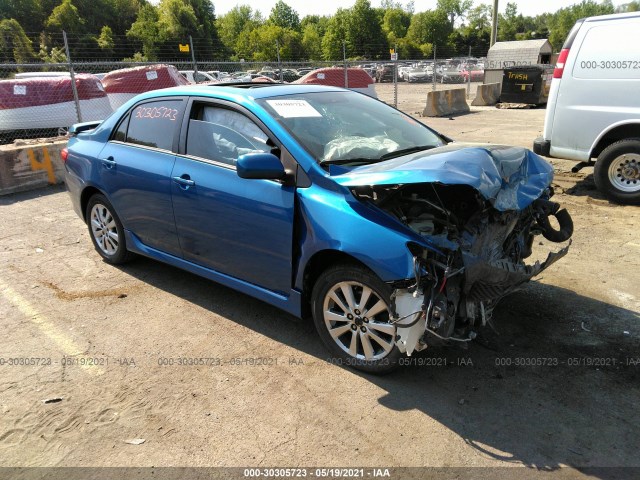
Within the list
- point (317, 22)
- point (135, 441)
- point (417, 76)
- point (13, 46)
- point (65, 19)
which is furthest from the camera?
point (317, 22)

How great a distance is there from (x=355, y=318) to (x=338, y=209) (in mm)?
703

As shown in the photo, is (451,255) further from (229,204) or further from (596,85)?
(596,85)

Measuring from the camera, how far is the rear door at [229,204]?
349 centimetres

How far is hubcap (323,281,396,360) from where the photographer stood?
10.3 feet

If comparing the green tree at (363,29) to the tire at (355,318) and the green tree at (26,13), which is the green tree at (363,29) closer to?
the green tree at (26,13)

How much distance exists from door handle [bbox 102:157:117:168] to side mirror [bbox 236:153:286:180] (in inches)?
77.3

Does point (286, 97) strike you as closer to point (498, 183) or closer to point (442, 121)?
point (498, 183)

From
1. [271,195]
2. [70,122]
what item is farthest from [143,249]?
[70,122]

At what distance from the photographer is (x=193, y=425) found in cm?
294

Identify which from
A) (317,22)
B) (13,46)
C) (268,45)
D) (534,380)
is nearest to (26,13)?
(13,46)

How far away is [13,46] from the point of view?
49.7 metres

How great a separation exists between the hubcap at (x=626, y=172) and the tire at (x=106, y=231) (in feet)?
19.8

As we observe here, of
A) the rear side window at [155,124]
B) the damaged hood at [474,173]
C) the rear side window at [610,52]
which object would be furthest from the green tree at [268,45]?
the damaged hood at [474,173]

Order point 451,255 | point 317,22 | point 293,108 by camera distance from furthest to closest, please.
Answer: point 317,22
point 293,108
point 451,255
